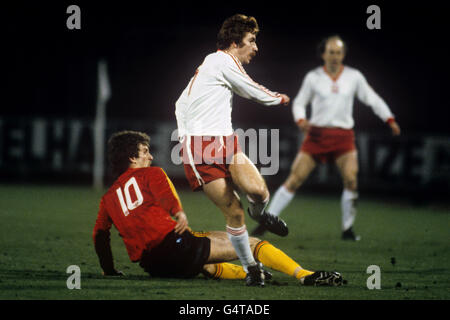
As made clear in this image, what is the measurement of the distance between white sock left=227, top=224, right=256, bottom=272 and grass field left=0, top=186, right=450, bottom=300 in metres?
0.19

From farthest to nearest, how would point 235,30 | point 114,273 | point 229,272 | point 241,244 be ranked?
point 229,272, point 114,273, point 235,30, point 241,244

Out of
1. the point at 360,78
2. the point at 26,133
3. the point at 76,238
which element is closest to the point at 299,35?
the point at 26,133

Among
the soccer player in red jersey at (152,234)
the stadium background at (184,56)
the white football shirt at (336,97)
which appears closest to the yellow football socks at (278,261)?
the soccer player in red jersey at (152,234)

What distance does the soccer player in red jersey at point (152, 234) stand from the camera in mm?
5203

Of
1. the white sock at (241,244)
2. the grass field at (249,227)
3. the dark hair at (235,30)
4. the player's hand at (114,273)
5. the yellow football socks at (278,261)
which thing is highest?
the dark hair at (235,30)

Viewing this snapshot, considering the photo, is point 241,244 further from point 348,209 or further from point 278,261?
point 348,209

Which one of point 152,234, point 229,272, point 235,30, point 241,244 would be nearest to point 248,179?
point 241,244

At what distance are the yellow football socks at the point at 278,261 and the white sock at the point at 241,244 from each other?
16cm

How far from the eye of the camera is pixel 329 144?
854 cm

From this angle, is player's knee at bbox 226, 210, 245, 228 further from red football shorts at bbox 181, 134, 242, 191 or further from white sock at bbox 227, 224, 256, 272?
red football shorts at bbox 181, 134, 242, 191

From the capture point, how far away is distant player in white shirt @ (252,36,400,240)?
8531mm

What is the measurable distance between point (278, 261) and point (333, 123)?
3553 mm

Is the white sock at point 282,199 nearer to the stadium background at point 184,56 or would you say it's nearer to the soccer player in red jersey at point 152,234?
the soccer player in red jersey at point 152,234

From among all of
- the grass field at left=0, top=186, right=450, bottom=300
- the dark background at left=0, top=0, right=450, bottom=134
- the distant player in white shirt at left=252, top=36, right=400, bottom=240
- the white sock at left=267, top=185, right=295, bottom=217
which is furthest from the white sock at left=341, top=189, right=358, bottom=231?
the dark background at left=0, top=0, right=450, bottom=134
